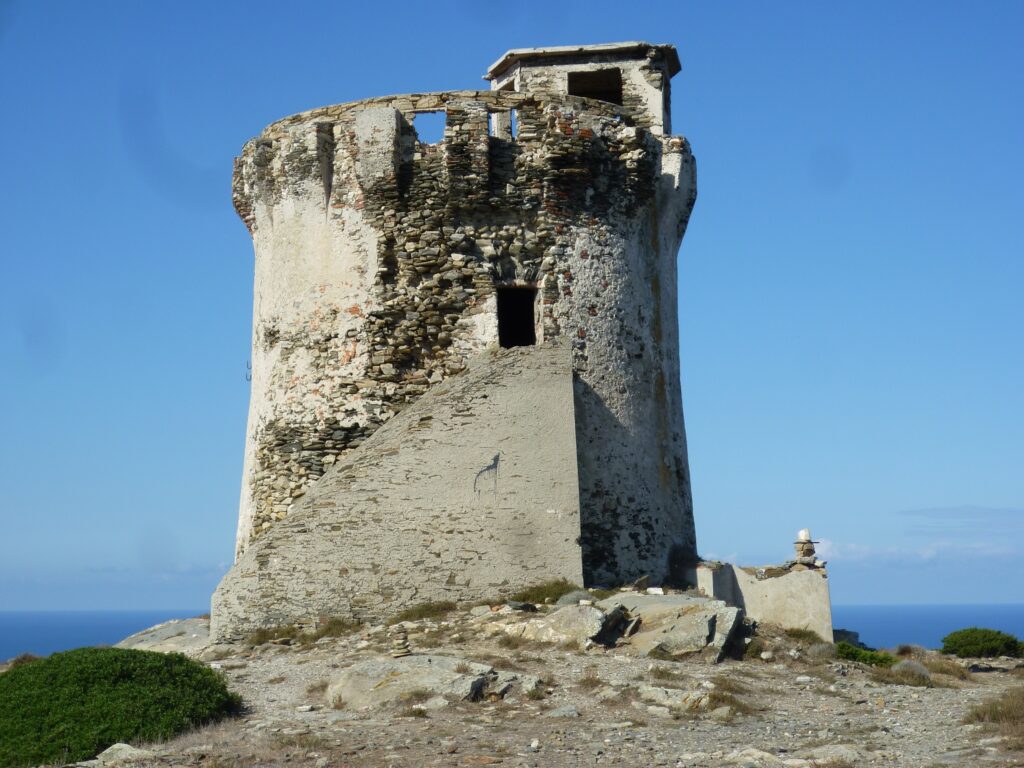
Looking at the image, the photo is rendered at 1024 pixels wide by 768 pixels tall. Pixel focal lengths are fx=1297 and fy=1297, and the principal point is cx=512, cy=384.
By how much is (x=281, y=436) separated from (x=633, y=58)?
8.82 meters

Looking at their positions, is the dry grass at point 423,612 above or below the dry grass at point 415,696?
above

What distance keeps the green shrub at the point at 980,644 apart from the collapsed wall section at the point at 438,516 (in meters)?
7.11

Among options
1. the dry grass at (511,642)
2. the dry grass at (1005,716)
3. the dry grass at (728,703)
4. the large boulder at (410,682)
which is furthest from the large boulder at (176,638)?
the dry grass at (1005,716)

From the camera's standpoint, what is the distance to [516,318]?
20688 millimetres

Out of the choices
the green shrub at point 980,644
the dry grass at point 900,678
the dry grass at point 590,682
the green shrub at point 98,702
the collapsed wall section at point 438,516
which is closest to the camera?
the green shrub at point 98,702

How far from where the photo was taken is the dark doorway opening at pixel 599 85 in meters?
22.4

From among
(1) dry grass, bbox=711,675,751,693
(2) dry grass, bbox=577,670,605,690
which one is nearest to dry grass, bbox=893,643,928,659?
(1) dry grass, bbox=711,675,751,693

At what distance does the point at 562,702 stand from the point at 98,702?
4.74m

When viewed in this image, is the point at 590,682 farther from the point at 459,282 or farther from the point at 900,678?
the point at 459,282

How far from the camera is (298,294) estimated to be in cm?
2030

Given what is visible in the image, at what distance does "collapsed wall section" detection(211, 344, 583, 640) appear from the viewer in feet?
57.2

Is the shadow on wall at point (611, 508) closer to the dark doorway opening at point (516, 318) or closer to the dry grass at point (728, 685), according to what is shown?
the dark doorway opening at point (516, 318)

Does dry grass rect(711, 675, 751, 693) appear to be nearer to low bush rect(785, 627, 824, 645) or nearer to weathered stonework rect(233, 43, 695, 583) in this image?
low bush rect(785, 627, 824, 645)

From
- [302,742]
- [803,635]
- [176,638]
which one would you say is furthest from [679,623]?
[176,638]
